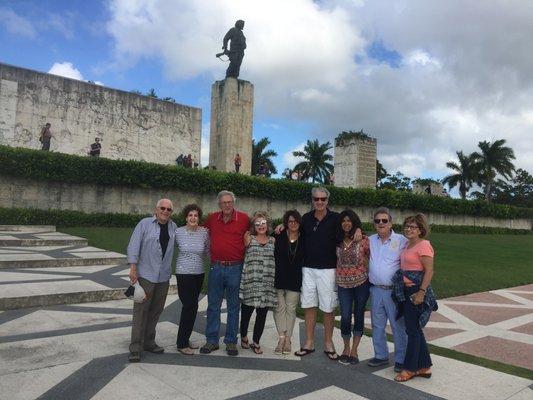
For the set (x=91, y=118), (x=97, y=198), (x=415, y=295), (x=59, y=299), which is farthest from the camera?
(x=91, y=118)

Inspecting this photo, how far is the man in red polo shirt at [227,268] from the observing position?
4.39 m

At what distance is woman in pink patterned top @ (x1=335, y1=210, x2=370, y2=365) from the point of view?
4176mm

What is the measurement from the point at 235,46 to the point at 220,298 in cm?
1620

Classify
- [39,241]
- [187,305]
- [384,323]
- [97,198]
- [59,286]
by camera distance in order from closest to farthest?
1. [384,323]
2. [187,305]
3. [59,286]
4. [39,241]
5. [97,198]

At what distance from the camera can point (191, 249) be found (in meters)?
4.39

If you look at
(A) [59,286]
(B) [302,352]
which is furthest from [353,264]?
(A) [59,286]

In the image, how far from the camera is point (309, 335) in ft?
14.7

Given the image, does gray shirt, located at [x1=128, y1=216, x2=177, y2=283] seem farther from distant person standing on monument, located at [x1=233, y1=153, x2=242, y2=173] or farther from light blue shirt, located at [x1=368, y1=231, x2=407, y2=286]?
distant person standing on monument, located at [x1=233, y1=153, x2=242, y2=173]

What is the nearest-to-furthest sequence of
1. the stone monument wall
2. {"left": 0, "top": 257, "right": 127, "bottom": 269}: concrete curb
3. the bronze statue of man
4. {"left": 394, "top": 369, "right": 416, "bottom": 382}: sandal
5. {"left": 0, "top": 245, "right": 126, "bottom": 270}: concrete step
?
{"left": 394, "top": 369, "right": 416, "bottom": 382}: sandal
{"left": 0, "top": 257, "right": 127, "bottom": 269}: concrete curb
{"left": 0, "top": 245, "right": 126, "bottom": 270}: concrete step
the stone monument wall
the bronze statue of man

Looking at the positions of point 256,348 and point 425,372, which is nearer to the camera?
point 425,372

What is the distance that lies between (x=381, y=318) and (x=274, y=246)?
1.22 meters

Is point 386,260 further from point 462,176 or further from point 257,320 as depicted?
point 462,176

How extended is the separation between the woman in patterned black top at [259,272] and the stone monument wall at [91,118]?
16814 mm

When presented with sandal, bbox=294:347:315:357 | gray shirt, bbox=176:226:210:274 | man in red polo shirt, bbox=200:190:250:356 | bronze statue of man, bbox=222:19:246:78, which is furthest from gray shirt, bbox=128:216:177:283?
bronze statue of man, bbox=222:19:246:78
